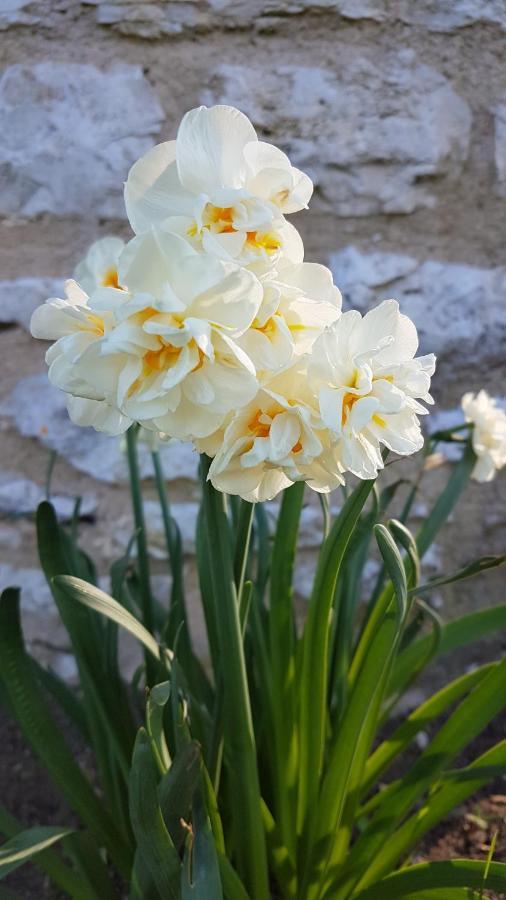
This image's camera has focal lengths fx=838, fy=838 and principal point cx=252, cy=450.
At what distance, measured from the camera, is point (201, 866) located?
660 millimetres

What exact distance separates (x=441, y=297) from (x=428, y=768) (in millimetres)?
766

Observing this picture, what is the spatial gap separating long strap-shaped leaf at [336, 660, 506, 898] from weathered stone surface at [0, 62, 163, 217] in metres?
0.86

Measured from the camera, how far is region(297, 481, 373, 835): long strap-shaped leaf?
70 centimetres

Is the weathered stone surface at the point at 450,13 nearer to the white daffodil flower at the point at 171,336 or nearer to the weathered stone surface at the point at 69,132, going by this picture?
the weathered stone surface at the point at 69,132

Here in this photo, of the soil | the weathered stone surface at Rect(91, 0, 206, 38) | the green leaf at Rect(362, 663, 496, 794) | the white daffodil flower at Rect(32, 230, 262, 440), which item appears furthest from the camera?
the weathered stone surface at Rect(91, 0, 206, 38)

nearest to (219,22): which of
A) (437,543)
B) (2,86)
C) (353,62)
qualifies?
(353,62)

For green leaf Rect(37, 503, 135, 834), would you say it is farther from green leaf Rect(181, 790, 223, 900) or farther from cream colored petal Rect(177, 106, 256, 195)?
cream colored petal Rect(177, 106, 256, 195)

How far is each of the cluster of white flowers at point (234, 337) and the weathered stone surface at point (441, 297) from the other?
0.80 m

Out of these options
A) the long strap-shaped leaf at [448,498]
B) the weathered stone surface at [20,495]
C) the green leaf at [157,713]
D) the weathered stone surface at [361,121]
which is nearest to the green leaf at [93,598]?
the green leaf at [157,713]

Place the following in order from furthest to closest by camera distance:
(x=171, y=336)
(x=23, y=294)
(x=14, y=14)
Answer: (x=23, y=294), (x=14, y=14), (x=171, y=336)

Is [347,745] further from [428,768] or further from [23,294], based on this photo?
[23,294]

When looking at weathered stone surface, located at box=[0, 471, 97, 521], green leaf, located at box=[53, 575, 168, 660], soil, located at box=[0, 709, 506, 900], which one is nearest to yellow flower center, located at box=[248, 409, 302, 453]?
green leaf, located at box=[53, 575, 168, 660]

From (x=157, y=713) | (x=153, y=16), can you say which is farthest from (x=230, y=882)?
(x=153, y=16)

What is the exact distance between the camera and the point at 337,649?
0.99m
